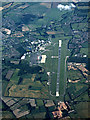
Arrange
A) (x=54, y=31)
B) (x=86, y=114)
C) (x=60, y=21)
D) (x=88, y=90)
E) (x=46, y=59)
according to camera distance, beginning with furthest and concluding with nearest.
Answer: (x=60, y=21), (x=54, y=31), (x=46, y=59), (x=88, y=90), (x=86, y=114)

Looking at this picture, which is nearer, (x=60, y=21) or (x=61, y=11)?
(x=60, y=21)

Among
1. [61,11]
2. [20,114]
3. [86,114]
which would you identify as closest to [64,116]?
[86,114]

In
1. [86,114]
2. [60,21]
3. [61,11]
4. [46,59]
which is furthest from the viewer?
[61,11]

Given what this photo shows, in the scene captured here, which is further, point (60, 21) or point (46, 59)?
point (60, 21)

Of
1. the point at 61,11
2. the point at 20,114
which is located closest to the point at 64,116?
the point at 20,114

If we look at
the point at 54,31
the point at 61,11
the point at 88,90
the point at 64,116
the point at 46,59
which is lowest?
the point at 64,116

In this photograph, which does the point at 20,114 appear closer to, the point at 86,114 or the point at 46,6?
the point at 86,114

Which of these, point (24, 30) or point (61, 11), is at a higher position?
point (61, 11)

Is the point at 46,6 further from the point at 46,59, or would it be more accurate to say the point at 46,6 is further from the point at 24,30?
the point at 46,59

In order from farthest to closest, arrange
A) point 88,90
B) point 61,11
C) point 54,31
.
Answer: point 61,11, point 54,31, point 88,90
